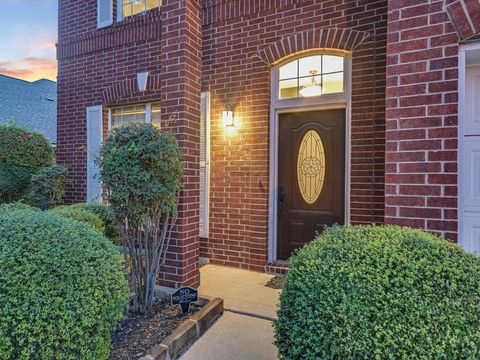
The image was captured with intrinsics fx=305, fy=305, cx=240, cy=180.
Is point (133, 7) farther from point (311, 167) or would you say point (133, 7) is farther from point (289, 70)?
point (311, 167)

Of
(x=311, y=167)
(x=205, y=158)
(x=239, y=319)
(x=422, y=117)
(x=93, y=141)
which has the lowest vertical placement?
(x=239, y=319)

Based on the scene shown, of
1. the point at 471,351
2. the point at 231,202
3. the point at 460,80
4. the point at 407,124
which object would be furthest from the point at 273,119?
the point at 471,351

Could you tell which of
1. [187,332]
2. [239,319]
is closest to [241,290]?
[239,319]

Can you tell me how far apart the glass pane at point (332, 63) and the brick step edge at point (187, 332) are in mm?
2996

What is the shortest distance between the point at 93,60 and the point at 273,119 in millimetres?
3614

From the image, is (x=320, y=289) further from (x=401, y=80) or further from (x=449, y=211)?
(x=401, y=80)

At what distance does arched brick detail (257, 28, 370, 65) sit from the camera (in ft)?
11.7

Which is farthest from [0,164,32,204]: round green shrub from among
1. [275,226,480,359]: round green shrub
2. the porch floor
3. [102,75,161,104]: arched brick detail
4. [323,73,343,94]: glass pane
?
[275,226,480,359]: round green shrub

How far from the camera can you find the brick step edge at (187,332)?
2.04 metres

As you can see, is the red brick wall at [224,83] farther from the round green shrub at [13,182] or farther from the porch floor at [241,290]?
the round green shrub at [13,182]

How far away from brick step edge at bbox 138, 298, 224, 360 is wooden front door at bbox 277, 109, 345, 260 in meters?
1.59

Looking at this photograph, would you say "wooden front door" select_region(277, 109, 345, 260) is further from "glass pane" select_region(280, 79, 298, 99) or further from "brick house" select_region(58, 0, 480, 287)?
"glass pane" select_region(280, 79, 298, 99)

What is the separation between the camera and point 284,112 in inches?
160

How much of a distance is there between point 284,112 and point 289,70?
0.56 metres
